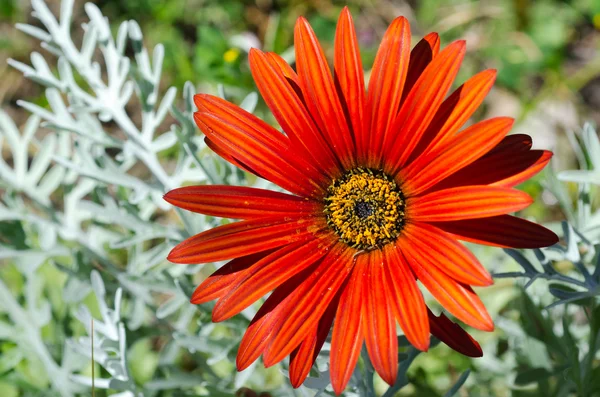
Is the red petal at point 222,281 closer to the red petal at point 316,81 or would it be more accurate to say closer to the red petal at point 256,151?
the red petal at point 256,151

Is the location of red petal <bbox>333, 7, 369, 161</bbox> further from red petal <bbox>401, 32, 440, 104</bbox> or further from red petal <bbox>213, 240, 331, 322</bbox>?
red petal <bbox>213, 240, 331, 322</bbox>

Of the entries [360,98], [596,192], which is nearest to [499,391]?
[596,192]

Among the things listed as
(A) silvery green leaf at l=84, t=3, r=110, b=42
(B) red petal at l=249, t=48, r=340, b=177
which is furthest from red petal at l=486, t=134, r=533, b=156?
(A) silvery green leaf at l=84, t=3, r=110, b=42

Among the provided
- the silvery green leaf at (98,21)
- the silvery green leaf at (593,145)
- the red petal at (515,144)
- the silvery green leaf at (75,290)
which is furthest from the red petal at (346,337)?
the silvery green leaf at (98,21)

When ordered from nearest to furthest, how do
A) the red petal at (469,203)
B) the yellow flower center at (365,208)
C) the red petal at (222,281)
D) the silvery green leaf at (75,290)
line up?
the red petal at (469,203) < the red petal at (222,281) < the yellow flower center at (365,208) < the silvery green leaf at (75,290)

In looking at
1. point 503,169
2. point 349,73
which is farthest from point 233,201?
point 503,169

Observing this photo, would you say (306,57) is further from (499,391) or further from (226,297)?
(499,391)

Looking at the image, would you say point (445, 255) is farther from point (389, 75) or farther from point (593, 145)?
point (593, 145)
